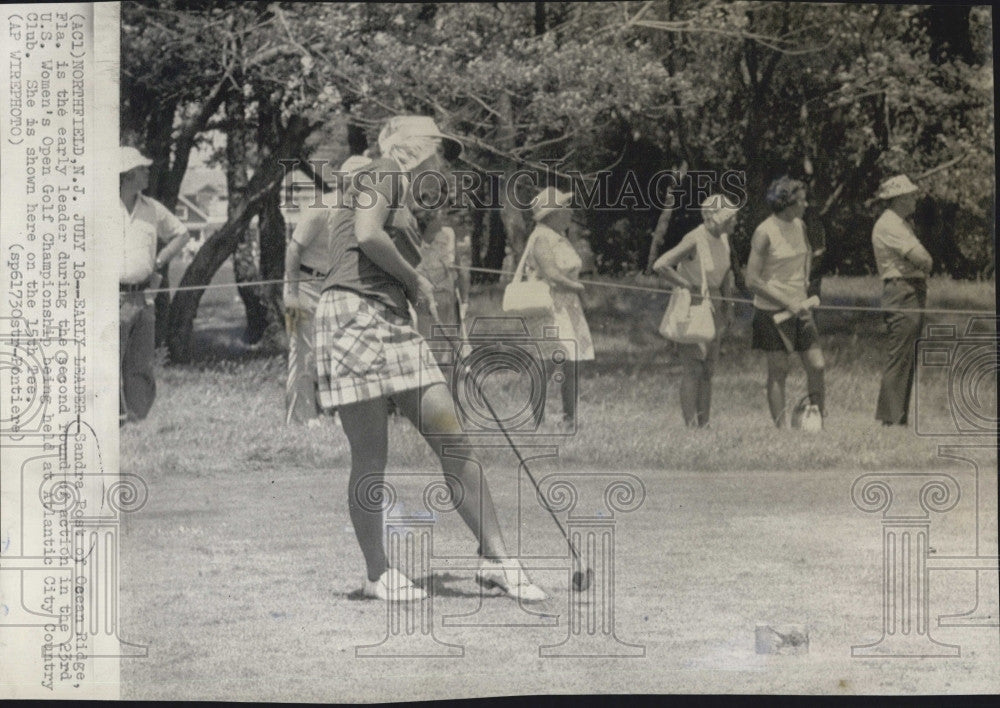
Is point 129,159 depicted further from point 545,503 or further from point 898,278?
point 898,278

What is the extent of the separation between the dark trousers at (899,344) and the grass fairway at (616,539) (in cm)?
5

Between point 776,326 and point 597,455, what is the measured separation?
2.79 feet

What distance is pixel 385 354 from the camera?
557 centimetres

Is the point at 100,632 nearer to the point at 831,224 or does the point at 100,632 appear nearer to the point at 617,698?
the point at 617,698

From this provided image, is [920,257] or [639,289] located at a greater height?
[920,257]

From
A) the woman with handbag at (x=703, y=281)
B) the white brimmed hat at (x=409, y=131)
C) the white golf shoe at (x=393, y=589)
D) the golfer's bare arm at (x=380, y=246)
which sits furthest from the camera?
the woman with handbag at (x=703, y=281)

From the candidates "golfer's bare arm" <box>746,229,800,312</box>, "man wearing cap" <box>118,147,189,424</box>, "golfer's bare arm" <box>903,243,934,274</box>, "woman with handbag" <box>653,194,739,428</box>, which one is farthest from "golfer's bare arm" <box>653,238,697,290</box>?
"man wearing cap" <box>118,147,189,424</box>

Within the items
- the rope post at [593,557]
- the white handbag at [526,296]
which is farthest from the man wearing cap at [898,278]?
the white handbag at [526,296]

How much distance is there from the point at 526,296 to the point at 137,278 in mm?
1441

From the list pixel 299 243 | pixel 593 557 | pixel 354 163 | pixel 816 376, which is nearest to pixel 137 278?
pixel 299 243

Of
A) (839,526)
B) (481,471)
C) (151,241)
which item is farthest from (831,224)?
(151,241)

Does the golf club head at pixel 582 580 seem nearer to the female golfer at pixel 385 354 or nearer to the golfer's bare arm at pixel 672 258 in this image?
the female golfer at pixel 385 354

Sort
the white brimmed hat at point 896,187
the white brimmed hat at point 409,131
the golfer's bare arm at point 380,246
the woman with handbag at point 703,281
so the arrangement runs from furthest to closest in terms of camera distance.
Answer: the white brimmed hat at point 896,187 < the woman with handbag at point 703,281 < the white brimmed hat at point 409,131 < the golfer's bare arm at point 380,246

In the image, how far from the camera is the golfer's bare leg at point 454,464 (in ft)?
18.5
